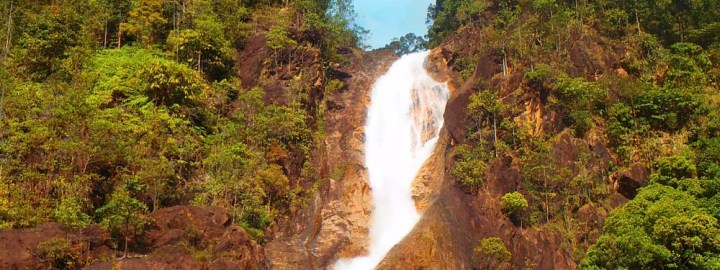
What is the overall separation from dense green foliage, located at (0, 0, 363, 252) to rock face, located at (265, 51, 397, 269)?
98 centimetres

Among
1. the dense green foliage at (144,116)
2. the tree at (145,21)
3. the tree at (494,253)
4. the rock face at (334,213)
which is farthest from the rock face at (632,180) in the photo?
the tree at (145,21)

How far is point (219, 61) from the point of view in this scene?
114 ft

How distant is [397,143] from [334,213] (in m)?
9.47

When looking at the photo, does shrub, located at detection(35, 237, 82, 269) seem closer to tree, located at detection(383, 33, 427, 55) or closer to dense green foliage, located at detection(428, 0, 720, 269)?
dense green foliage, located at detection(428, 0, 720, 269)

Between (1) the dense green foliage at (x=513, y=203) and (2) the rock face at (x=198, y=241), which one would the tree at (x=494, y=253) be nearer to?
(1) the dense green foliage at (x=513, y=203)

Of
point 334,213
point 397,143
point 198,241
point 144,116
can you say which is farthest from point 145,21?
point 198,241

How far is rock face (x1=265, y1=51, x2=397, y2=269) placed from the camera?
2720cm

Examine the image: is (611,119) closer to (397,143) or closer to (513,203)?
(513,203)

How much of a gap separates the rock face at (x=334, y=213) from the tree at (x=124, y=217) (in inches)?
261

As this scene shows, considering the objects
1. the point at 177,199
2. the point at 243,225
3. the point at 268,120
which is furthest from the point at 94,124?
the point at 268,120

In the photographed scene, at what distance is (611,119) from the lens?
31.0 m

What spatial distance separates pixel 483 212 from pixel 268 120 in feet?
38.5

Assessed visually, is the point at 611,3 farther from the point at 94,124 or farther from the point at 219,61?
the point at 94,124

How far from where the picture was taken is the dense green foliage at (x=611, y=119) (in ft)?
74.6
